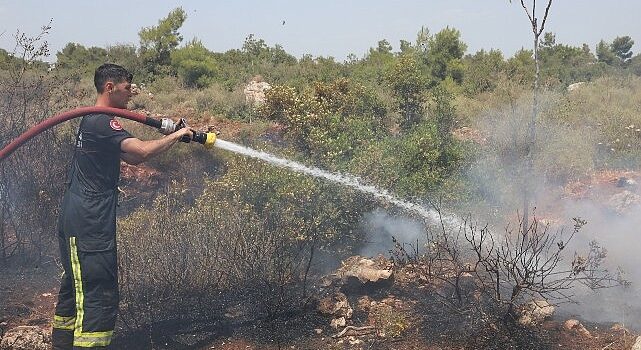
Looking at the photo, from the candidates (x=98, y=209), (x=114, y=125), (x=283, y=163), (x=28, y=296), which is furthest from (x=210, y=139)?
(x=28, y=296)

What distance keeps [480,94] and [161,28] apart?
456 inches

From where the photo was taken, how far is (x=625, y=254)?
690 centimetres

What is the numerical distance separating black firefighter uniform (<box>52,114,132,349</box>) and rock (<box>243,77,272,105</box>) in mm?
10629

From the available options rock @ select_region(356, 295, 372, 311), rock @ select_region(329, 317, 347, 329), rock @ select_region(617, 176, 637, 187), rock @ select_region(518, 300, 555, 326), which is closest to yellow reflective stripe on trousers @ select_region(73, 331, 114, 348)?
rock @ select_region(329, 317, 347, 329)

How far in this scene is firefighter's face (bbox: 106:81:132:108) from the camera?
11.2ft

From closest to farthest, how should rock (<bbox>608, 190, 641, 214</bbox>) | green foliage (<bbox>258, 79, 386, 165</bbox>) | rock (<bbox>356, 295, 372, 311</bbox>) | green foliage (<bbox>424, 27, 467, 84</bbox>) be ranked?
rock (<bbox>356, 295, 372, 311</bbox>) → green foliage (<bbox>258, 79, 386, 165</bbox>) → rock (<bbox>608, 190, 641, 214</bbox>) → green foliage (<bbox>424, 27, 467, 84</bbox>)

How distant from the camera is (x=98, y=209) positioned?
131 inches

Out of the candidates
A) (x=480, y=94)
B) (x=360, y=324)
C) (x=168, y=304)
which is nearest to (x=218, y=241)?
(x=168, y=304)

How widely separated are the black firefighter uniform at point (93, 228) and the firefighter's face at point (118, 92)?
176 mm

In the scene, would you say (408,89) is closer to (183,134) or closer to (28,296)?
(28,296)

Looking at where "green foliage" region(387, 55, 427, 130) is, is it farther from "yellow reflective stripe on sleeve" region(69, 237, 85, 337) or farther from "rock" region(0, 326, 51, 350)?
"yellow reflective stripe on sleeve" region(69, 237, 85, 337)

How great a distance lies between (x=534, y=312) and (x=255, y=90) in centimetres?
1278

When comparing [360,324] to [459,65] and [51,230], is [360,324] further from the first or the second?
[459,65]

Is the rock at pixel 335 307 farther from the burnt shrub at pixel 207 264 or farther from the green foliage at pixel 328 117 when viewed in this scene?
the green foliage at pixel 328 117
